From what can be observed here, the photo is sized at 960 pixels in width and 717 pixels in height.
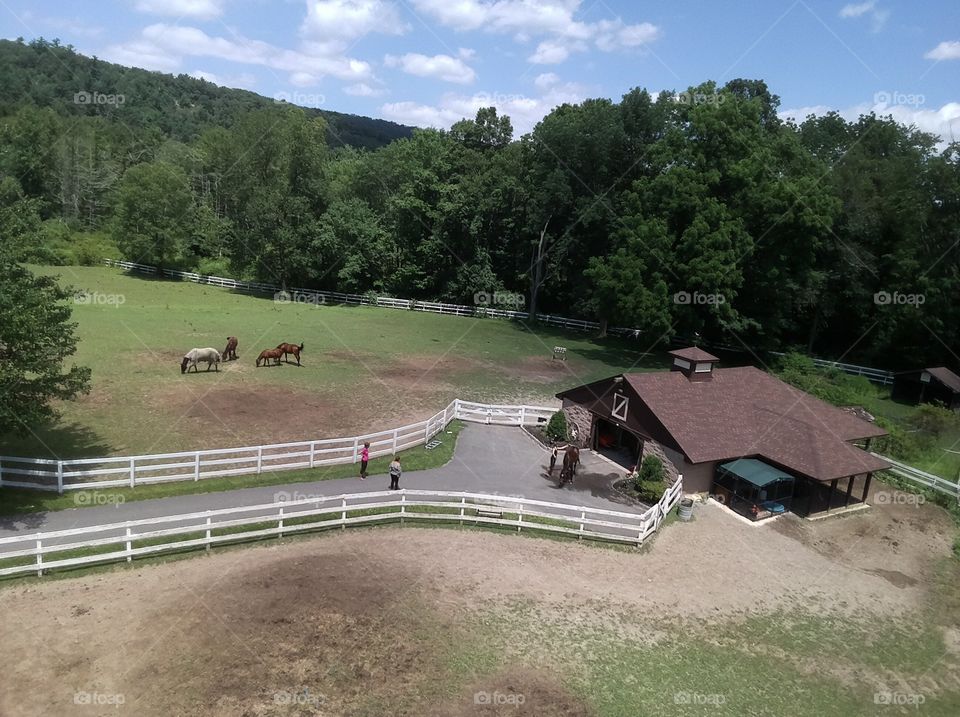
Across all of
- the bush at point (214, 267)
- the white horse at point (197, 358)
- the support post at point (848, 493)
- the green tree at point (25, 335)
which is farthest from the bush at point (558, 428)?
the bush at point (214, 267)

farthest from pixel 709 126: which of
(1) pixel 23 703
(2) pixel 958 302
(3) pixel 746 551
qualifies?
(1) pixel 23 703

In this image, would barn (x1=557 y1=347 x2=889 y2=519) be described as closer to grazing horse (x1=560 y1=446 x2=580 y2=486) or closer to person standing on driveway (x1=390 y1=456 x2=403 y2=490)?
grazing horse (x1=560 y1=446 x2=580 y2=486)

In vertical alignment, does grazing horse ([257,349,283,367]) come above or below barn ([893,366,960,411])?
below

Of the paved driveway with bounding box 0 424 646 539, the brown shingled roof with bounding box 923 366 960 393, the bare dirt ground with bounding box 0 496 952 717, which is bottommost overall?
the bare dirt ground with bounding box 0 496 952 717

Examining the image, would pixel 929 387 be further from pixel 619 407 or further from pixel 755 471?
pixel 619 407

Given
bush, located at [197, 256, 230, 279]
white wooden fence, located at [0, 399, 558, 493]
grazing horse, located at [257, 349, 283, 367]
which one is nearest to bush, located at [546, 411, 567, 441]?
white wooden fence, located at [0, 399, 558, 493]

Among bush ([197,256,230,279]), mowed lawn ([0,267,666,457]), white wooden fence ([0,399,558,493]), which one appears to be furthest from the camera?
bush ([197,256,230,279])
